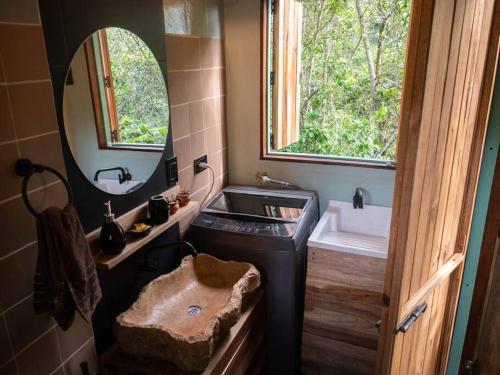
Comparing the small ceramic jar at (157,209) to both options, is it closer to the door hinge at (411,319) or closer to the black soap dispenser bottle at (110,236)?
the black soap dispenser bottle at (110,236)

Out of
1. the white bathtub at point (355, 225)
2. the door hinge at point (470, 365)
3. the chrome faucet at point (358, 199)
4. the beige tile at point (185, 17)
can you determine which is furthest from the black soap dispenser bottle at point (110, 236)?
the door hinge at point (470, 365)

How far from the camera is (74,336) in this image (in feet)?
4.57

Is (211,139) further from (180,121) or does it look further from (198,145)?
(180,121)

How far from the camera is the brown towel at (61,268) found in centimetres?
111

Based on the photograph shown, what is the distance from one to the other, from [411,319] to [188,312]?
0.93 meters

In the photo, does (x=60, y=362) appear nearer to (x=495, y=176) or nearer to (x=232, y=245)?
(x=232, y=245)

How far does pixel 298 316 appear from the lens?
2.17 m

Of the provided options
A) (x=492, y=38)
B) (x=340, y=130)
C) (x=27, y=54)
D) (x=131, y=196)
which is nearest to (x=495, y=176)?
(x=492, y=38)

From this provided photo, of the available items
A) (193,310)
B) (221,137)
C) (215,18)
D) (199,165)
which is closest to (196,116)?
(199,165)

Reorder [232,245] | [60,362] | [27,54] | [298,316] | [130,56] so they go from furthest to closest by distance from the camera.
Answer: [298,316] → [232,245] → [130,56] → [60,362] → [27,54]

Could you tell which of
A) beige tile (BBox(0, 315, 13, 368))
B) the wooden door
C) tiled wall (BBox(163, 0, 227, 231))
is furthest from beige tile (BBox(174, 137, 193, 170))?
the wooden door

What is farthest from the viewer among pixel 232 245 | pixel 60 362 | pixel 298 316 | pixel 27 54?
pixel 298 316

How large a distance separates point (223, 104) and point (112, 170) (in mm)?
1078

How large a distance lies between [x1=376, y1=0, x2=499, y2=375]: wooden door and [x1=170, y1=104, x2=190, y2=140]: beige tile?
1158 mm
